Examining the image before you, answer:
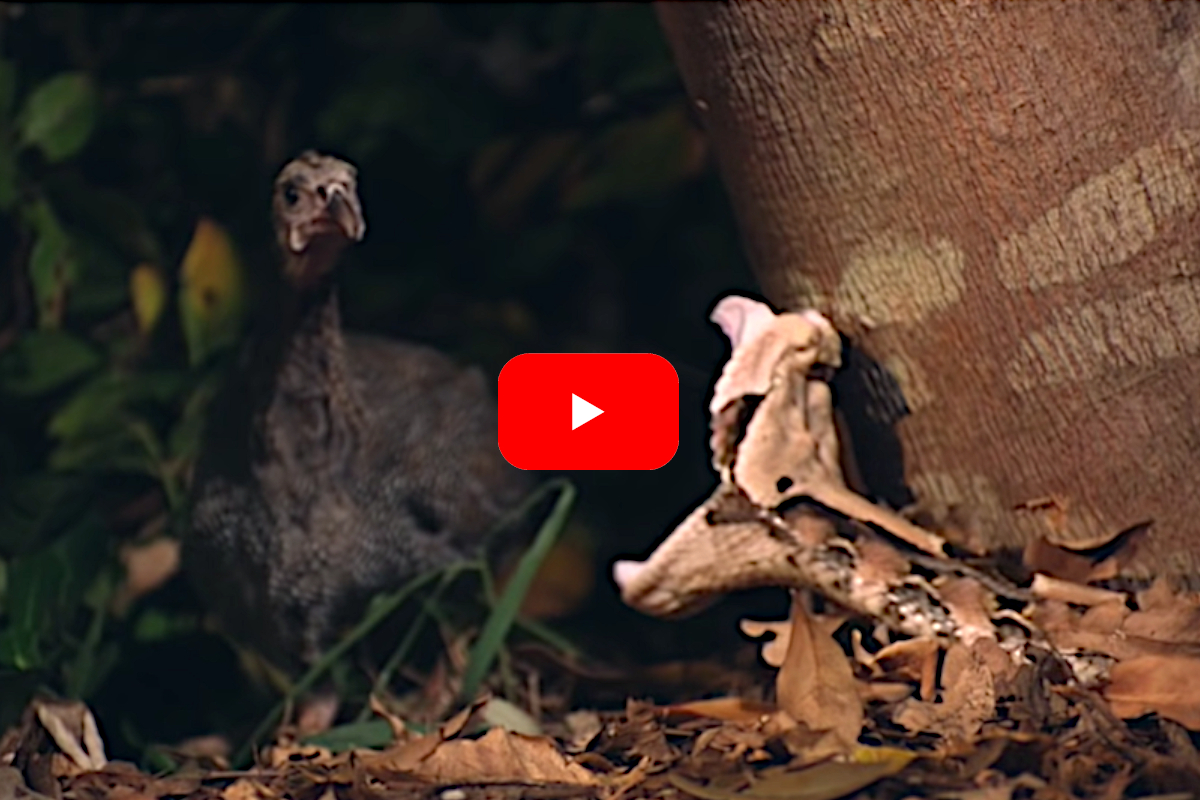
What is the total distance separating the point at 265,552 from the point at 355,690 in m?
0.20

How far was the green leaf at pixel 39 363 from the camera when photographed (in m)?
2.22

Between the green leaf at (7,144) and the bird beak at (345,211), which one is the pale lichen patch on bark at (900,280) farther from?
the green leaf at (7,144)

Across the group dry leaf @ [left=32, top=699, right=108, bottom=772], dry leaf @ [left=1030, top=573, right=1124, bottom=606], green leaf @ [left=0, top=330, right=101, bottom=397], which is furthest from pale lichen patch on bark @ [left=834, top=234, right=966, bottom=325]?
green leaf @ [left=0, top=330, right=101, bottom=397]

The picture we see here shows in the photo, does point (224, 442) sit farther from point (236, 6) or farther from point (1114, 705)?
point (1114, 705)

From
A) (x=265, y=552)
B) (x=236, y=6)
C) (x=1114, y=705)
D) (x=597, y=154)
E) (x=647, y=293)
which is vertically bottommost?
(x=1114, y=705)

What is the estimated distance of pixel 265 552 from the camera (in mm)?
2018

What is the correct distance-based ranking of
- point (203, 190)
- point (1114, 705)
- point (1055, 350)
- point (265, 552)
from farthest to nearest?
point (203, 190) → point (265, 552) → point (1055, 350) → point (1114, 705)

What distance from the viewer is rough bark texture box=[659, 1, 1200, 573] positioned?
1.51 m

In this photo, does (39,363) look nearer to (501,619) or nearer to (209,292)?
(209,292)

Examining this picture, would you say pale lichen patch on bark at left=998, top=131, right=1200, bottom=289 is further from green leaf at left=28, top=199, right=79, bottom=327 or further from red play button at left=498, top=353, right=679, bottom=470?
green leaf at left=28, top=199, right=79, bottom=327

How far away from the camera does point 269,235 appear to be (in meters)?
2.08

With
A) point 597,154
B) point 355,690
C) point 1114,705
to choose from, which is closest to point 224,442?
point 355,690

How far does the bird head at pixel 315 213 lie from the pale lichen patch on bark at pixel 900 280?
0.54 metres

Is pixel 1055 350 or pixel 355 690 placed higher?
pixel 1055 350
